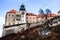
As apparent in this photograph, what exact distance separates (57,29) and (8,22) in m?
45.8

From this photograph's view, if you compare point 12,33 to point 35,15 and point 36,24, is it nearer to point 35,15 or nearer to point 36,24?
point 36,24

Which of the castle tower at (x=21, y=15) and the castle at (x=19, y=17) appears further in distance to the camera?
the castle tower at (x=21, y=15)

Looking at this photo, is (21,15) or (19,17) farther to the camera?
(21,15)

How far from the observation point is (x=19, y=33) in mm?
58469

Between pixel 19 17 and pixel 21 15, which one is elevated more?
pixel 21 15

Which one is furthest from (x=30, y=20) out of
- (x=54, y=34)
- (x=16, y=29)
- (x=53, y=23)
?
(x=54, y=34)

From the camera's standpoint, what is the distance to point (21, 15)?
302 feet

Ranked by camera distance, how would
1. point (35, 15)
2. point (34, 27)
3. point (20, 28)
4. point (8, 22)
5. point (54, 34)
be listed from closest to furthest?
point (54, 34), point (34, 27), point (20, 28), point (8, 22), point (35, 15)

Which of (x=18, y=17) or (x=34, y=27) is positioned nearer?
(x=34, y=27)

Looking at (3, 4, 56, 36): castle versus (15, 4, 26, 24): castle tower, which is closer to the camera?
(3, 4, 56, 36): castle

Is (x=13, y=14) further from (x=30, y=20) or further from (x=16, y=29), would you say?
(x=16, y=29)

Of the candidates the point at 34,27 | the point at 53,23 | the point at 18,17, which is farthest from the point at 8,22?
the point at 53,23

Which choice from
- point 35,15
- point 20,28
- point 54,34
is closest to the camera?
point 54,34

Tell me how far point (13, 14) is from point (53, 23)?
44.8 meters
